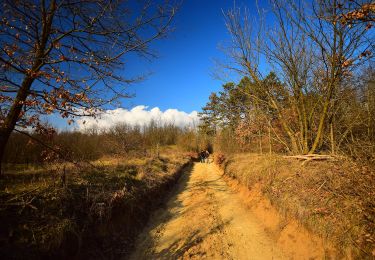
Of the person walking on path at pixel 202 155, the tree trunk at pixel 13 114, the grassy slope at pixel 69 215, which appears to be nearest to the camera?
the grassy slope at pixel 69 215

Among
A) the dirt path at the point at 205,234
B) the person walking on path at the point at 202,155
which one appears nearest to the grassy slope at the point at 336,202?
the dirt path at the point at 205,234

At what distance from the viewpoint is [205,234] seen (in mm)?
5883

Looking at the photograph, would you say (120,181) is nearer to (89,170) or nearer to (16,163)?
(89,170)

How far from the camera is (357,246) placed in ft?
12.4

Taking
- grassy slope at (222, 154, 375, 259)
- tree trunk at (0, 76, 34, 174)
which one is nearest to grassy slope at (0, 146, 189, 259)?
tree trunk at (0, 76, 34, 174)

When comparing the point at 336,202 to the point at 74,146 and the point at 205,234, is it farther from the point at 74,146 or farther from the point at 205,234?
the point at 74,146

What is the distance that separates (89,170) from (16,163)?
11.2 ft

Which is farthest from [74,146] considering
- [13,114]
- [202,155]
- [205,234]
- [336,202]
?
[202,155]

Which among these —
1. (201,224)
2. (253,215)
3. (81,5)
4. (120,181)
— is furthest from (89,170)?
(253,215)

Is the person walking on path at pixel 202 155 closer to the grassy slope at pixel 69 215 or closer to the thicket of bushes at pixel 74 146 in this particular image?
the thicket of bushes at pixel 74 146

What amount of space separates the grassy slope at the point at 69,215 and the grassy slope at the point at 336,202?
4287 millimetres

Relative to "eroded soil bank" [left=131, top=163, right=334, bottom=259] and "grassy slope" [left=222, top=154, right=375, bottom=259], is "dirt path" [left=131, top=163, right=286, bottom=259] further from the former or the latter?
"grassy slope" [left=222, top=154, right=375, bottom=259]

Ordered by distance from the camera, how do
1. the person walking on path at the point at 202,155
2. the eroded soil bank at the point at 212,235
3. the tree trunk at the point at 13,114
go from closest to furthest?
the tree trunk at the point at 13,114, the eroded soil bank at the point at 212,235, the person walking on path at the point at 202,155

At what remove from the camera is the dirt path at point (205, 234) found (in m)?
5.02
